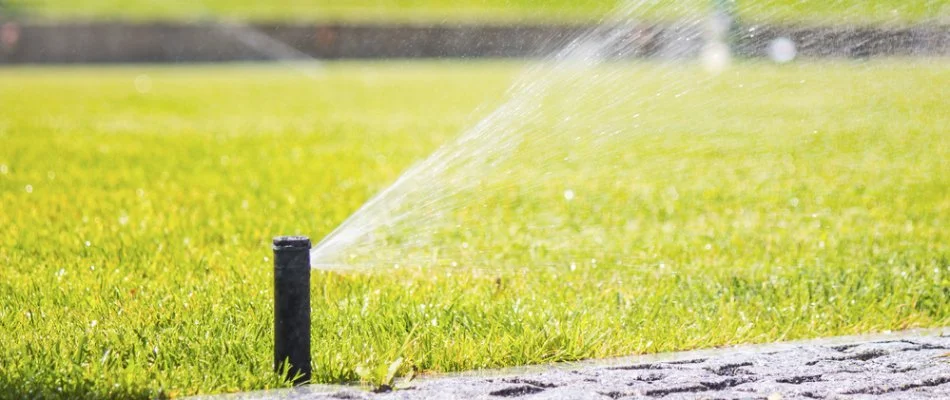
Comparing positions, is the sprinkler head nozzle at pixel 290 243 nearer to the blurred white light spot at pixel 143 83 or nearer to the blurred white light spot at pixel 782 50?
the blurred white light spot at pixel 143 83

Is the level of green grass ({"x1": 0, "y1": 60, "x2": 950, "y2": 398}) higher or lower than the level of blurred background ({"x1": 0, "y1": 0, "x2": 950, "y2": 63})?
lower

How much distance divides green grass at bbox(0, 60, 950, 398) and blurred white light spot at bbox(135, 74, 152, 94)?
7.04 metres

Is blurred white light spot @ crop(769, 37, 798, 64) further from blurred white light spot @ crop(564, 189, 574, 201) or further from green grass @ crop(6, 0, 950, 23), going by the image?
blurred white light spot @ crop(564, 189, 574, 201)

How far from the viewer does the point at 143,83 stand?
2077 cm

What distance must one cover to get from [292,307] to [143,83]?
60.2 ft

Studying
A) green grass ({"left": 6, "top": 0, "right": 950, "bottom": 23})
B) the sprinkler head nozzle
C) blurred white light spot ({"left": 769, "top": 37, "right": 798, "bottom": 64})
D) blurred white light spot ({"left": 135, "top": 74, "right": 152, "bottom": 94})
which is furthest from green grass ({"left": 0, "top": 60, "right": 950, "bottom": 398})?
green grass ({"left": 6, "top": 0, "right": 950, "bottom": 23})

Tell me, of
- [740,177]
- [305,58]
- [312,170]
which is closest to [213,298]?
[312,170]

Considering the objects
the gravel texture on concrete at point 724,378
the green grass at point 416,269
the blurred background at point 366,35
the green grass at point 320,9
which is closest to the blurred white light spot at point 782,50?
the blurred background at point 366,35

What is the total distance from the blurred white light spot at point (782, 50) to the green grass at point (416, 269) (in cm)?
1395

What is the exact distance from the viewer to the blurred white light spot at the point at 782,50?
25413 mm

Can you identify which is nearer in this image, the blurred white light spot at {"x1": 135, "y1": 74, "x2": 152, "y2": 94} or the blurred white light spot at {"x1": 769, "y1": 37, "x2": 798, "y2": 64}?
the blurred white light spot at {"x1": 135, "y1": 74, "x2": 152, "y2": 94}

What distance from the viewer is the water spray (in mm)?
3270

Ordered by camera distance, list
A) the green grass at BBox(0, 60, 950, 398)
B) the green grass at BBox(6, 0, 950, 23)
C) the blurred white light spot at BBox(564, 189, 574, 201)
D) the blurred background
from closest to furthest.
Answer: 1. the green grass at BBox(0, 60, 950, 398)
2. the blurred white light spot at BBox(564, 189, 574, 201)
3. the blurred background
4. the green grass at BBox(6, 0, 950, 23)

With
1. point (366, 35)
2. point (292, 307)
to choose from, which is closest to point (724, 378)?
point (292, 307)
